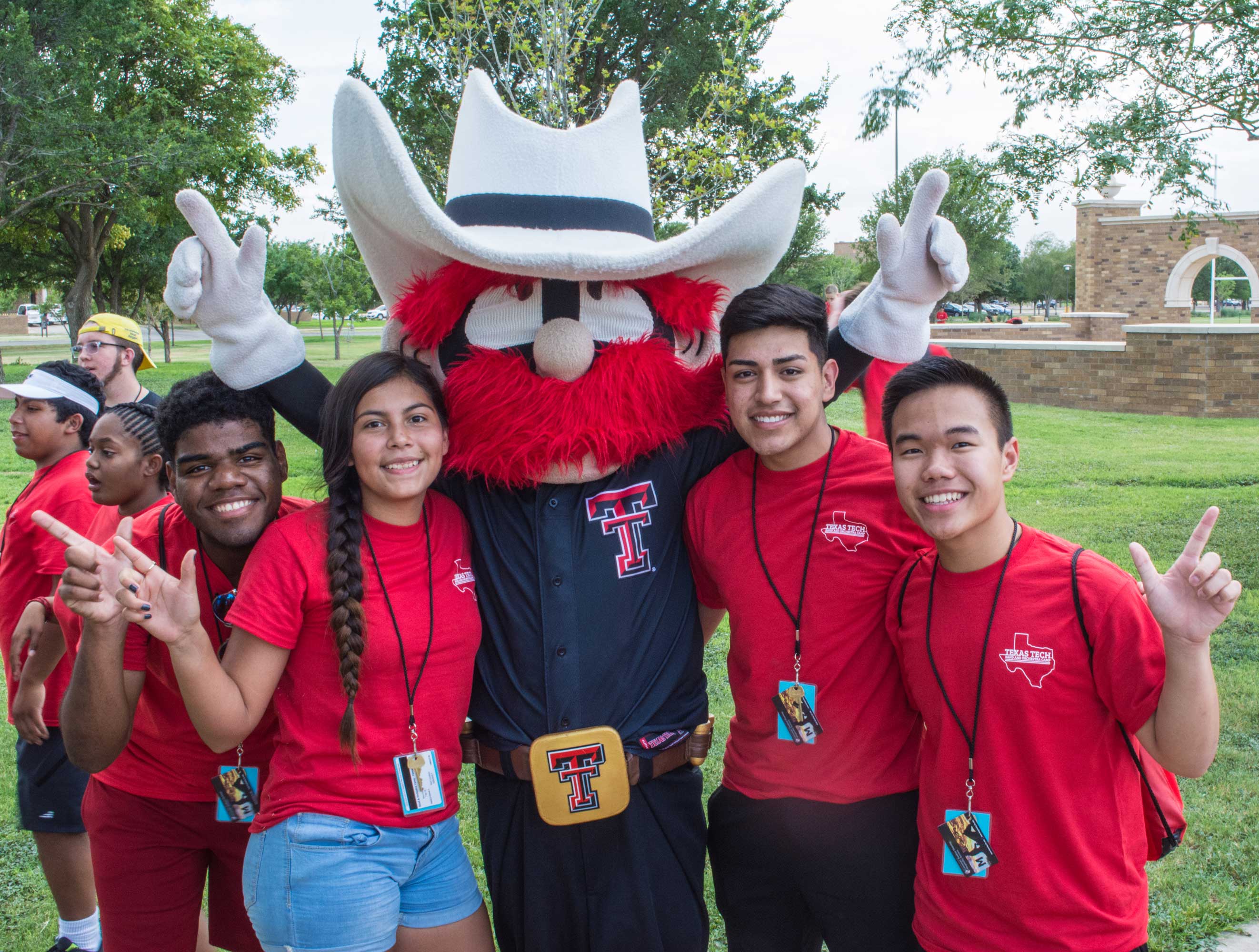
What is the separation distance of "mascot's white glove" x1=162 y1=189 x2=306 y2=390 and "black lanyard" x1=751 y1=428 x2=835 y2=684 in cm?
123

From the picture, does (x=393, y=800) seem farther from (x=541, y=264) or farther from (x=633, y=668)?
(x=541, y=264)

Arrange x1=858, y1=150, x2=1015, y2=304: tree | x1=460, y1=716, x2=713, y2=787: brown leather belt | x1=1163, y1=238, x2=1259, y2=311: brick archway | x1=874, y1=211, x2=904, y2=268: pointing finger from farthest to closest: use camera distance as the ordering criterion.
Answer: x1=1163, y1=238, x2=1259, y2=311: brick archway
x1=858, y1=150, x2=1015, y2=304: tree
x1=874, y1=211, x2=904, y2=268: pointing finger
x1=460, y1=716, x2=713, y2=787: brown leather belt

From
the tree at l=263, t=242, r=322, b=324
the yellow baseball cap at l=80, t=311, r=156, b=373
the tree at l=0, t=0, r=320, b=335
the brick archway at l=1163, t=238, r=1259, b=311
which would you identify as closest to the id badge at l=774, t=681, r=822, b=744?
the yellow baseball cap at l=80, t=311, r=156, b=373

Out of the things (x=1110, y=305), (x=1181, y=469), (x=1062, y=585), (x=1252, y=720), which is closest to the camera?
(x=1062, y=585)

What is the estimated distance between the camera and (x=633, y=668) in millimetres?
2309

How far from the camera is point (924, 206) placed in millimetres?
2320

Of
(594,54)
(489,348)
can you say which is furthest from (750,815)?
(594,54)

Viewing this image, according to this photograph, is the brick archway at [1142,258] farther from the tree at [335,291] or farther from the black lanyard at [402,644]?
the black lanyard at [402,644]

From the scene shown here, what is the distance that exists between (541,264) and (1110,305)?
1116 inches

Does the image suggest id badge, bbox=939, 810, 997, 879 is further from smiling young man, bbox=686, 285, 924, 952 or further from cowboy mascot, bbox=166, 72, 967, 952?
cowboy mascot, bbox=166, 72, 967, 952

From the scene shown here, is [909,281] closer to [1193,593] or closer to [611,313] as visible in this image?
[611,313]

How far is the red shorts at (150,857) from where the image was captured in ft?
8.06

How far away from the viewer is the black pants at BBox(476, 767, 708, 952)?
2.25 meters

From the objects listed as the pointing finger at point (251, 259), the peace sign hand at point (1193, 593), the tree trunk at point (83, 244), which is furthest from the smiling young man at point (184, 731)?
the tree trunk at point (83, 244)
